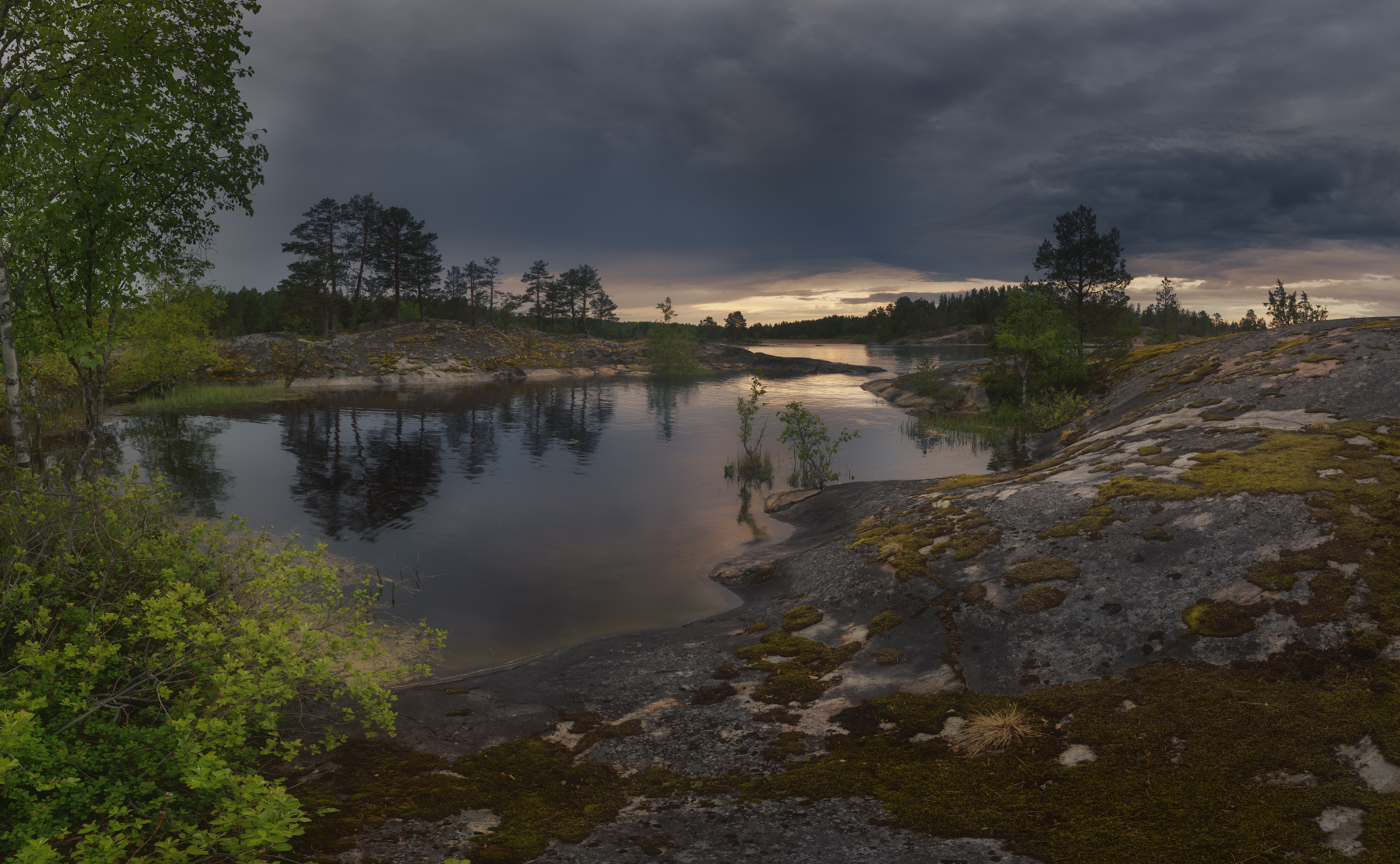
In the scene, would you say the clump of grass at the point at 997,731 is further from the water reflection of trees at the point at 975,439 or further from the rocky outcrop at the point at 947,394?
the rocky outcrop at the point at 947,394

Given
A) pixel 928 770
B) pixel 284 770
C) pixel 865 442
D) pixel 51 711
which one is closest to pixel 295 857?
pixel 284 770

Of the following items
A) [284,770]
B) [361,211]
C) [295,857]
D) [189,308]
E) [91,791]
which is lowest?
[284,770]

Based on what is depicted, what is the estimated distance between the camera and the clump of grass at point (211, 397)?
180 feet

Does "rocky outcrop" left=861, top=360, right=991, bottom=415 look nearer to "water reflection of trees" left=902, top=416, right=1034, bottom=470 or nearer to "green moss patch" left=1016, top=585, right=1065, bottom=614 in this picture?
"water reflection of trees" left=902, top=416, right=1034, bottom=470

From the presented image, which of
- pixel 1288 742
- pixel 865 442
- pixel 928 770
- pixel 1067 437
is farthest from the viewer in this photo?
pixel 865 442

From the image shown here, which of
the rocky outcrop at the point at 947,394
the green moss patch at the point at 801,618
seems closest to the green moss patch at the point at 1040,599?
the green moss patch at the point at 801,618

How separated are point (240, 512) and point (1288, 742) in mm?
32903

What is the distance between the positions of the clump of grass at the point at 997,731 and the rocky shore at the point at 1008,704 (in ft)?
0.18

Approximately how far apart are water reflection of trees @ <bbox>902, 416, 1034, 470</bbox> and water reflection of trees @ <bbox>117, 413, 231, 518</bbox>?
1525 inches

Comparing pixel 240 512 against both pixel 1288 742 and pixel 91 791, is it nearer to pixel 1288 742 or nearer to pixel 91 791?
pixel 91 791

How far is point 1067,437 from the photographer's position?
30672 millimetres

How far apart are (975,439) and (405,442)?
4050cm

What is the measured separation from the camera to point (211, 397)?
59.6m

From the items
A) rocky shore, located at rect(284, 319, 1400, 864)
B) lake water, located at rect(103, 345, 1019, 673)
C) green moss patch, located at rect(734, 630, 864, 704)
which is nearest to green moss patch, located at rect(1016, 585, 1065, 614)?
rocky shore, located at rect(284, 319, 1400, 864)
